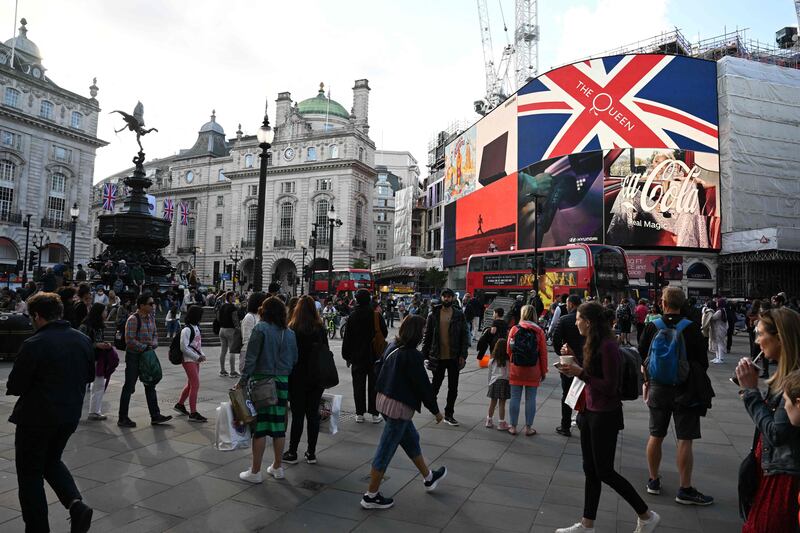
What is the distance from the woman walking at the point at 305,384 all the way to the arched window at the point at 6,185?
187 ft

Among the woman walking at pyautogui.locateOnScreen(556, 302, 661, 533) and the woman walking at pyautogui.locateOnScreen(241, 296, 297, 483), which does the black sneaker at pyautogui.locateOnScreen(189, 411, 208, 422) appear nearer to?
the woman walking at pyautogui.locateOnScreen(241, 296, 297, 483)

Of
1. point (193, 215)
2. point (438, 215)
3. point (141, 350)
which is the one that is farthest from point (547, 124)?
point (193, 215)

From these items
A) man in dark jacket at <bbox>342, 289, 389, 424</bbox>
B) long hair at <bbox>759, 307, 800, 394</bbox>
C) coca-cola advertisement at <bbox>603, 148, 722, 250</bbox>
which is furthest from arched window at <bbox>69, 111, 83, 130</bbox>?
long hair at <bbox>759, 307, 800, 394</bbox>

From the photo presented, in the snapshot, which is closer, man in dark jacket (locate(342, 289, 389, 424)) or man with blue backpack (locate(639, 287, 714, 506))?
man with blue backpack (locate(639, 287, 714, 506))

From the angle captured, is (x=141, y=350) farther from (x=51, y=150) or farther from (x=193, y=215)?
(x=193, y=215)

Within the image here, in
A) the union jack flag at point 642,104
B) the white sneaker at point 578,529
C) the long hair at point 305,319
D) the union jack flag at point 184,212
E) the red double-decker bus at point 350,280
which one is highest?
the union jack flag at point 642,104

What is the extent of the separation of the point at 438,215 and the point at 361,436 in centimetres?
6353

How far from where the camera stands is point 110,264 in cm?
1784

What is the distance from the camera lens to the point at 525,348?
7.04 meters

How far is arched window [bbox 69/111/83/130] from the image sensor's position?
183ft

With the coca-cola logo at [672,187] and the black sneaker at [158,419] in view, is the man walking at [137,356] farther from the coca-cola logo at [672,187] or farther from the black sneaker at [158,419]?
the coca-cola logo at [672,187]

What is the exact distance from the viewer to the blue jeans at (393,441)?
453cm

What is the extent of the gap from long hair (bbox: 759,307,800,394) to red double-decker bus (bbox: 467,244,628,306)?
1962 cm

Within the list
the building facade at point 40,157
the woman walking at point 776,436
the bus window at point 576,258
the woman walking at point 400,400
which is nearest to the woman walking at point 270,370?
the woman walking at point 400,400
